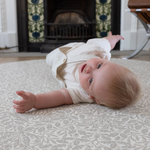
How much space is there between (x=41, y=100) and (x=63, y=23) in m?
1.61

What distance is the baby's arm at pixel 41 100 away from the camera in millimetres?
597

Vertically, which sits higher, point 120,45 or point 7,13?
point 7,13

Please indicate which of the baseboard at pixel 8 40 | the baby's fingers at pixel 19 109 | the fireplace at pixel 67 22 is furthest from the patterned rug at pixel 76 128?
the baseboard at pixel 8 40

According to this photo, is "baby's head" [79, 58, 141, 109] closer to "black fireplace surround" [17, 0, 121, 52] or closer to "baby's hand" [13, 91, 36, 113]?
"baby's hand" [13, 91, 36, 113]

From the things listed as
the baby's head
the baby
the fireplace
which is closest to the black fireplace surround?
the fireplace

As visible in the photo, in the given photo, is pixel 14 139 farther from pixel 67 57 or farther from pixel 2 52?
pixel 2 52

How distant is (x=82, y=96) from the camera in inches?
26.8

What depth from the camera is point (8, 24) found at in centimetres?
227

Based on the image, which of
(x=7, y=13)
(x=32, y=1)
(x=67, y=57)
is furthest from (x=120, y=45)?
(x=67, y=57)

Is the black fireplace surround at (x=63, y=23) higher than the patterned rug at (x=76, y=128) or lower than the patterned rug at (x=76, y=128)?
higher

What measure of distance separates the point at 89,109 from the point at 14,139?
25cm

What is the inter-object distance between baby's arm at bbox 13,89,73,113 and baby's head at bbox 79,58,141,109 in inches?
3.3

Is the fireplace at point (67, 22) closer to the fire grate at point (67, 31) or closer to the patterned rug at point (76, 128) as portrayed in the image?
the fire grate at point (67, 31)

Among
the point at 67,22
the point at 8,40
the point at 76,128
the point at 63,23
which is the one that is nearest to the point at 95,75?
the point at 76,128
